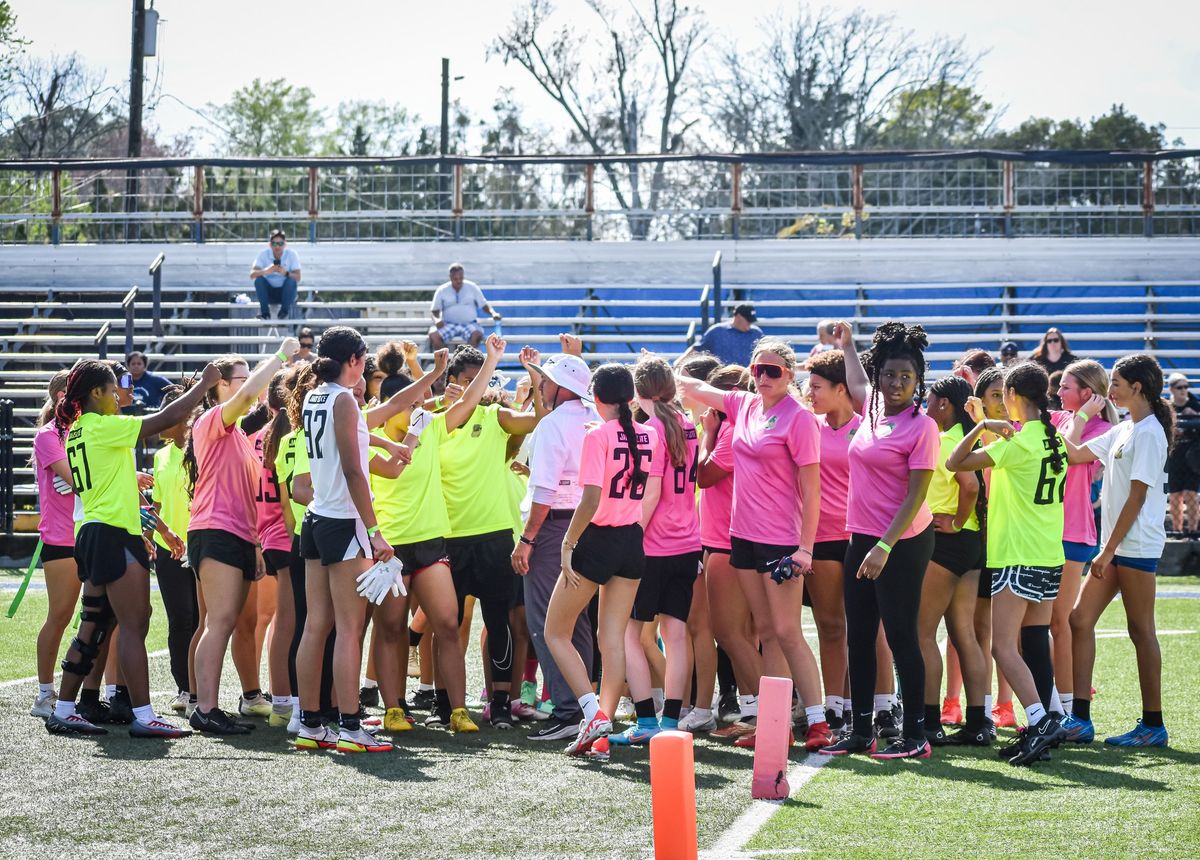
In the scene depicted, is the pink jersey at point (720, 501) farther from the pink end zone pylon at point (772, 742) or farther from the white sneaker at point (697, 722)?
the pink end zone pylon at point (772, 742)

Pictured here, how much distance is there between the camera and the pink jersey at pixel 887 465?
6.46 m

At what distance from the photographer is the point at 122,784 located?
19.7 ft

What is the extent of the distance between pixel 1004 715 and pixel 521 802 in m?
3.18

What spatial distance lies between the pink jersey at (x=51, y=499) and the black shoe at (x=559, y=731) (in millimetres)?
2918

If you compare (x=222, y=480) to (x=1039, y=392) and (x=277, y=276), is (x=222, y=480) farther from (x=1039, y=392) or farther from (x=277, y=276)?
(x=277, y=276)

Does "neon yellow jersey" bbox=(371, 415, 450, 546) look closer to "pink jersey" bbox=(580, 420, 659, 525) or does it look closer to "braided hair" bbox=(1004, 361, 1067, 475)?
"pink jersey" bbox=(580, 420, 659, 525)

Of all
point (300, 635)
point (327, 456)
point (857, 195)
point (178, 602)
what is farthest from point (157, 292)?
point (327, 456)

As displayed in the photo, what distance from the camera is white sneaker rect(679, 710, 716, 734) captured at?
732 centimetres

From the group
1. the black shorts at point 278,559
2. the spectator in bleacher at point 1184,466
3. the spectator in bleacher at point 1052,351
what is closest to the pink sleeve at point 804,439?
the black shorts at point 278,559

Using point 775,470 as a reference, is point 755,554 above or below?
below

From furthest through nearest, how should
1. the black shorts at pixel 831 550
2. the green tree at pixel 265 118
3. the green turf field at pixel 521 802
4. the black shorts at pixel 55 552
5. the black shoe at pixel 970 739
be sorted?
1. the green tree at pixel 265 118
2. the black shorts at pixel 55 552
3. the black shorts at pixel 831 550
4. the black shoe at pixel 970 739
5. the green turf field at pixel 521 802

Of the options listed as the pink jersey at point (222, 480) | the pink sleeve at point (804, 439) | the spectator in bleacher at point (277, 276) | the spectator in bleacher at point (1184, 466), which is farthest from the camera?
the spectator in bleacher at point (277, 276)

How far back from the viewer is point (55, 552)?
7969 millimetres

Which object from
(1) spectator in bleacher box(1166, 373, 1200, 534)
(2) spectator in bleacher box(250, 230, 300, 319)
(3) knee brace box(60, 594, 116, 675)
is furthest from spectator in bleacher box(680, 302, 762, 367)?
(2) spectator in bleacher box(250, 230, 300, 319)
